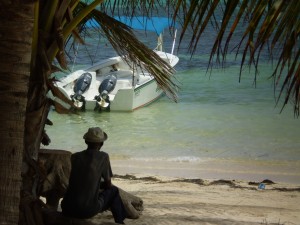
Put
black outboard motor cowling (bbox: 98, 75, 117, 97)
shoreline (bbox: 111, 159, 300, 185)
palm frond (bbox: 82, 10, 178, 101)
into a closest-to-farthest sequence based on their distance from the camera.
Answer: palm frond (bbox: 82, 10, 178, 101), shoreline (bbox: 111, 159, 300, 185), black outboard motor cowling (bbox: 98, 75, 117, 97)

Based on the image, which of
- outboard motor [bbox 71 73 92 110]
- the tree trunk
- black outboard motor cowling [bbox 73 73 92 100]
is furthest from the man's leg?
black outboard motor cowling [bbox 73 73 92 100]

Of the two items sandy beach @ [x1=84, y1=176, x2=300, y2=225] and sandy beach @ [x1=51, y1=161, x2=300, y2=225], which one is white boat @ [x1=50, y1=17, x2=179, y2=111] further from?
sandy beach @ [x1=84, y1=176, x2=300, y2=225]

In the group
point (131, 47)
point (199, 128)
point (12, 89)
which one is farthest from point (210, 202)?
point (199, 128)

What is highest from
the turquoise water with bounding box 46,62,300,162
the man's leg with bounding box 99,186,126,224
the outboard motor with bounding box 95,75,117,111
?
the man's leg with bounding box 99,186,126,224

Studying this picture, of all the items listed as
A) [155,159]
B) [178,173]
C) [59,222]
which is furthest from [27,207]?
[155,159]

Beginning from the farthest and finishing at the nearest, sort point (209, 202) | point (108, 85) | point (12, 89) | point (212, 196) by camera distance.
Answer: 1. point (108, 85)
2. point (212, 196)
3. point (209, 202)
4. point (12, 89)

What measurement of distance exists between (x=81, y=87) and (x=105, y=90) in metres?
0.75

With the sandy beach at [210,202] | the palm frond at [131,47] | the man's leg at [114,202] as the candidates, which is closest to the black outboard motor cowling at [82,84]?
the sandy beach at [210,202]

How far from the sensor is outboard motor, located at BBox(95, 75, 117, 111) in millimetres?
21391

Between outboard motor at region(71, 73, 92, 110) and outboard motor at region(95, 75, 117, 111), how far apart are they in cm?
43

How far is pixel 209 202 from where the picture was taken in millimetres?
8625

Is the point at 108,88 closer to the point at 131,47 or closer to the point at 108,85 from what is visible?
the point at 108,85

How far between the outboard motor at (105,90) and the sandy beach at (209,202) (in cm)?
946

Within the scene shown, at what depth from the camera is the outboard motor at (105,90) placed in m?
21.4
